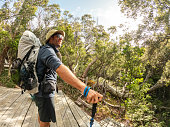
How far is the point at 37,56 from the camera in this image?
4.90ft

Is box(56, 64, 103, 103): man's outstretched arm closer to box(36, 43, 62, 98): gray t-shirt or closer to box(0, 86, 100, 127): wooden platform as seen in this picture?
box(36, 43, 62, 98): gray t-shirt

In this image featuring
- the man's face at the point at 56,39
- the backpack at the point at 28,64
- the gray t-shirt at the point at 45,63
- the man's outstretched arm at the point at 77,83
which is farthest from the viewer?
the man's face at the point at 56,39

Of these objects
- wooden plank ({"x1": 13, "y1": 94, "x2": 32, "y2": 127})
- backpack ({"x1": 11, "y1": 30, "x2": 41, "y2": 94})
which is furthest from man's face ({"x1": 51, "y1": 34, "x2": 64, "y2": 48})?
wooden plank ({"x1": 13, "y1": 94, "x2": 32, "y2": 127})

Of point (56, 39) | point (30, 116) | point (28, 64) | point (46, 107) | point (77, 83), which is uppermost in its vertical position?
point (56, 39)

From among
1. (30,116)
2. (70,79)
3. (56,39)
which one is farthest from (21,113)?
(70,79)

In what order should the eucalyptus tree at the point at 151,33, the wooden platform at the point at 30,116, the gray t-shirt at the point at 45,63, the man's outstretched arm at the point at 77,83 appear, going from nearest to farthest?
the man's outstretched arm at the point at 77,83
the gray t-shirt at the point at 45,63
the wooden platform at the point at 30,116
the eucalyptus tree at the point at 151,33

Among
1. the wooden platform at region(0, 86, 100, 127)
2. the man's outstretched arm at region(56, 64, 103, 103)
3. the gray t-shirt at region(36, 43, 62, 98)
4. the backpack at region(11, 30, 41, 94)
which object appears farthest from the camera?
the wooden platform at region(0, 86, 100, 127)

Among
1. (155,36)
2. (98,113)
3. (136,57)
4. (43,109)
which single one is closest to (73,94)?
(98,113)

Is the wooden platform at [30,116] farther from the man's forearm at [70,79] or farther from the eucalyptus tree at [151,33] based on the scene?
the eucalyptus tree at [151,33]

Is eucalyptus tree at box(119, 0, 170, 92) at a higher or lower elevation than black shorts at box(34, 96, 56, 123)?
higher

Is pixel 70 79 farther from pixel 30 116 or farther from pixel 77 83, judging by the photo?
pixel 30 116

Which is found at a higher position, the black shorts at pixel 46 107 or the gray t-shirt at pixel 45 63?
the gray t-shirt at pixel 45 63

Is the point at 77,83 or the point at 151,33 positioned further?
the point at 151,33

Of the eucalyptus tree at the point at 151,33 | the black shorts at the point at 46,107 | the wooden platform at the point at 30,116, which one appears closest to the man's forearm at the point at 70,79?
the black shorts at the point at 46,107
